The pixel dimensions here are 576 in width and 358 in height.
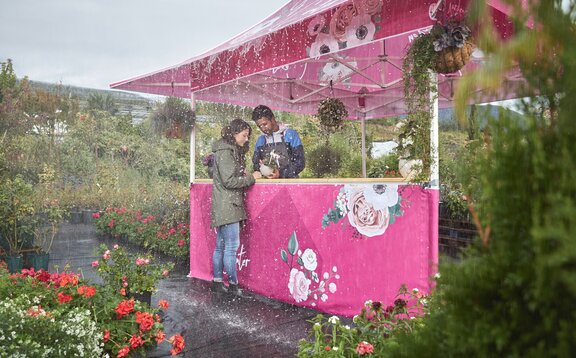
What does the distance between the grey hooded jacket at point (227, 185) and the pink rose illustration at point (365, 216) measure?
151 cm

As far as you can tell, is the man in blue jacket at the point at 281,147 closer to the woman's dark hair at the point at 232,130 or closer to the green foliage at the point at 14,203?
the woman's dark hair at the point at 232,130

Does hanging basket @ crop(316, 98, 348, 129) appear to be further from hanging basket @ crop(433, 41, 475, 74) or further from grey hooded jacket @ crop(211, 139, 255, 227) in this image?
hanging basket @ crop(433, 41, 475, 74)

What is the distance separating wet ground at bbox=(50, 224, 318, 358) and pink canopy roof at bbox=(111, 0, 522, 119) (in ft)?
7.66

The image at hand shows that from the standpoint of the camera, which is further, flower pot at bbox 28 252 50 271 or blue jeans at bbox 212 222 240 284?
flower pot at bbox 28 252 50 271

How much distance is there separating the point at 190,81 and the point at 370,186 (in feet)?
10.5

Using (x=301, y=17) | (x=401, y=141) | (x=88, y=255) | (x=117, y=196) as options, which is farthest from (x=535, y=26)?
(x=117, y=196)

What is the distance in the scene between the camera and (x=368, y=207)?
14.4ft

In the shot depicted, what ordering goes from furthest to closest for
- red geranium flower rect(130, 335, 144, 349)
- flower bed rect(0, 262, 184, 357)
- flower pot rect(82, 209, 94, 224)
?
flower pot rect(82, 209, 94, 224), red geranium flower rect(130, 335, 144, 349), flower bed rect(0, 262, 184, 357)

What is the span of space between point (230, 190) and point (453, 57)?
285 centimetres

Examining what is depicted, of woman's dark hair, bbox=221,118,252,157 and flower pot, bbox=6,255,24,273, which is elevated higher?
woman's dark hair, bbox=221,118,252,157

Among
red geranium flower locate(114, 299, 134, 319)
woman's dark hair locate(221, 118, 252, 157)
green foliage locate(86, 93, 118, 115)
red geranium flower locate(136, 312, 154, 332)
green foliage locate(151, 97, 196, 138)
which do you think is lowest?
red geranium flower locate(136, 312, 154, 332)

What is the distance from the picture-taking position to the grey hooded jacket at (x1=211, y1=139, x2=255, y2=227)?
5.61m

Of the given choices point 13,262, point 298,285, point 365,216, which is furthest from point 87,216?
point 365,216

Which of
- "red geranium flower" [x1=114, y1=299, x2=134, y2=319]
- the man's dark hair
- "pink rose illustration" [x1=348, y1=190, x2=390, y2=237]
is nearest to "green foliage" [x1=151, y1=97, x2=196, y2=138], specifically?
the man's dark hair
